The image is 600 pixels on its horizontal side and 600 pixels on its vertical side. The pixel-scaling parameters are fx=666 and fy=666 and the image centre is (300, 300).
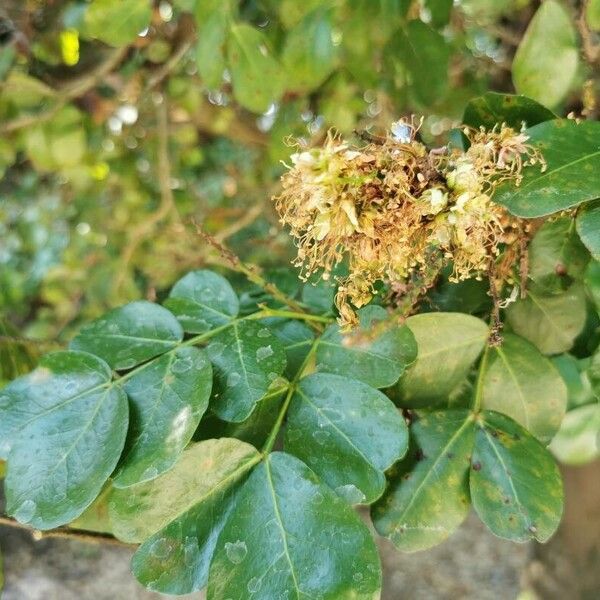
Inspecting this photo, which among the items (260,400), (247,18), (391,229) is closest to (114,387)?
(260,400)

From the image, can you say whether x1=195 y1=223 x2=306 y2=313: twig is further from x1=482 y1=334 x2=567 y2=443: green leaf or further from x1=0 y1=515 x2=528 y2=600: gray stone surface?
x1=0 y1=515 x2=528 y2=600: gray stone surface

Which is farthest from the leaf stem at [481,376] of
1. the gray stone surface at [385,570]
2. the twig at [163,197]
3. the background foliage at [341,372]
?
the twig at [163,197]

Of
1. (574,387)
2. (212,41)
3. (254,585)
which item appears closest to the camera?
(254,585)

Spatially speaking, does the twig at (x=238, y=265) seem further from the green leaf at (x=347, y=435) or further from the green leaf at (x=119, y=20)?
the green leaf at (x=119, y=20)

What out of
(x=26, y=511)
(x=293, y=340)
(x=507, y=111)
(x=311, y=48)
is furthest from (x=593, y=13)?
(x=26, y=511)

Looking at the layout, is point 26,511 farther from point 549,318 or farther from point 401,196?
point 549,318

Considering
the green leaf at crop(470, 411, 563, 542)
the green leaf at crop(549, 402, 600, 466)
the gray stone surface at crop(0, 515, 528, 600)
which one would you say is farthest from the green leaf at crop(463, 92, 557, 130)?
the gray stone surface at crop(0, 515, 528, 600)

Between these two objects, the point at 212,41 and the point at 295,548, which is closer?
the point at 295,548
